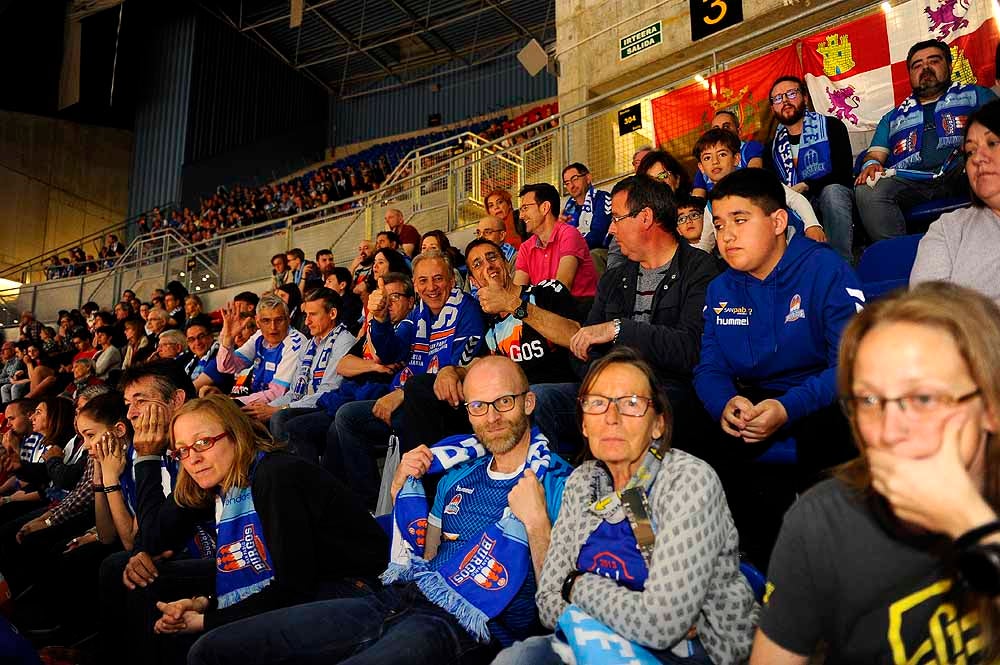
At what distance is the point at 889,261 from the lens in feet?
10.1

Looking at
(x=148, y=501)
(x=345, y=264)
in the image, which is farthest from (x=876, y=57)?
(x=345, y=264)

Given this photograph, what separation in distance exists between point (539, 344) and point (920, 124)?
247 cm

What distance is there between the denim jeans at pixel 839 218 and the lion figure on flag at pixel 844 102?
2.27 metres

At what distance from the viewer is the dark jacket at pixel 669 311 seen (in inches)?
98.3

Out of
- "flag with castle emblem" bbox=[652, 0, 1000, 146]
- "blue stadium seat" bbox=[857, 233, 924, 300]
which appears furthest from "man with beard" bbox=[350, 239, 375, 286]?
"blue stadium seat" bbox=[857, 233, 924, 300]

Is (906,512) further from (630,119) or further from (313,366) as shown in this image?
(630,119)

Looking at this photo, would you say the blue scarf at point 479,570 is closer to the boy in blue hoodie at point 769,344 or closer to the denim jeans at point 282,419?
the boy in blue hoodie at point 769,344

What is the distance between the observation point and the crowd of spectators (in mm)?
1090

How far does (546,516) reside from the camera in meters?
2.00

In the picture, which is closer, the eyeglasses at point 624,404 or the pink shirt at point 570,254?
the eyeglasses at point 624,404

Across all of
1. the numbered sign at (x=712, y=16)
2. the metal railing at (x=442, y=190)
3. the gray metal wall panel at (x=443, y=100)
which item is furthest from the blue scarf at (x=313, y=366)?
the gray metal wall panel at (x=443, y=100)

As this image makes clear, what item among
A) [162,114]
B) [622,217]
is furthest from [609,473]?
[162,114]

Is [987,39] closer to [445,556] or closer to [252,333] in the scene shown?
[445,556]

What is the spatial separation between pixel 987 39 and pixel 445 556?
16.7 ft
